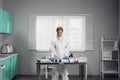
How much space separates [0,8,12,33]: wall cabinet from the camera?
16.5 ft

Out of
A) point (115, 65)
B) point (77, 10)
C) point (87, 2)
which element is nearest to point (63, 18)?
point (77, 10)

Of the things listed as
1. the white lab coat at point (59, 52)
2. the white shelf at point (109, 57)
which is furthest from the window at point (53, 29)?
the white lab coat at point (59, 52)

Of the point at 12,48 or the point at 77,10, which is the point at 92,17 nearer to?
the point at 77,10

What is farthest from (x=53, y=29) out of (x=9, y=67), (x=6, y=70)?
(x=6, y=70)

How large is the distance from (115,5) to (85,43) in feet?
4.77

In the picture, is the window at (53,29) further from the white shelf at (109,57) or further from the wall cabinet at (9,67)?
the wall cabinet at (9,67)

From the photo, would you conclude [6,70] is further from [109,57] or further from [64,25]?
[109,57]

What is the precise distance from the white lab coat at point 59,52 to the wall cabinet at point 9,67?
1.10 metres

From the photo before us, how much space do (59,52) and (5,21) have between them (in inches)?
70.3

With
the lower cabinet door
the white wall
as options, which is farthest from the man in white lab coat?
the white wall

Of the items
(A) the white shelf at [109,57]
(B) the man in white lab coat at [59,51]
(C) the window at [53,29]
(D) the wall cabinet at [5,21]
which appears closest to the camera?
(B) the man in white lab coat at [59,51]

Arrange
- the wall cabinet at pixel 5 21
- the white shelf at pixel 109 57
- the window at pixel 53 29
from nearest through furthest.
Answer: the wall cabinet at pixel 5 21 < the white shelf at pixel 109 57 < the window at pixel 53 29

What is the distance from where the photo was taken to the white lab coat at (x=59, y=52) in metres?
4.46

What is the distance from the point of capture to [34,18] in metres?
6.06
